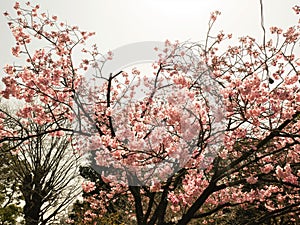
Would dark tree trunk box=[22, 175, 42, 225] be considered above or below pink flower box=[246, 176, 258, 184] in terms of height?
above

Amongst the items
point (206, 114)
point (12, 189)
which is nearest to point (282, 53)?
point (206, 114)

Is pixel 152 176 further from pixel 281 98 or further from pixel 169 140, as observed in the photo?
pixel 281 98

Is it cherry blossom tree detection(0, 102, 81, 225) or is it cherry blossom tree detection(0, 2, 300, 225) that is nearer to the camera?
cherry blossom tree detection(0, 2, 300, 225)

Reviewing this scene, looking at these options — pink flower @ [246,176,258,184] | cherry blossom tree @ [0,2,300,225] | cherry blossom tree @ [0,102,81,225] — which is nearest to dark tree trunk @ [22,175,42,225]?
cherry blossom tree @ [0,102,81,225]

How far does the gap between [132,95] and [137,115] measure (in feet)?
7.86

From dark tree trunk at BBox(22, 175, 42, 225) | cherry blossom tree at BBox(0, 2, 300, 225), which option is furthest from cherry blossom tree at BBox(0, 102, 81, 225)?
cherry blossom tree at BBox(0, 2, 300, 225)

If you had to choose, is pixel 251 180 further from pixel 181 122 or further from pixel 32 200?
pixel 32 200

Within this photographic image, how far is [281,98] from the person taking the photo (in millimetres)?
4840

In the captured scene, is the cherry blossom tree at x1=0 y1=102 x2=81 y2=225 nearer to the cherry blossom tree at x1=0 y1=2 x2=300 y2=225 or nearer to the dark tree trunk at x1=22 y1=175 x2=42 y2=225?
the dark tree trunk at x1=22 y1=175 x2=42 y2=225

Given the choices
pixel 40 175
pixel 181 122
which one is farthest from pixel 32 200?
pixel 181 122

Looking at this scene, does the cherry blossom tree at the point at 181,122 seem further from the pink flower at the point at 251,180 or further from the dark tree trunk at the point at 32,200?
the dark tree trunk at the point at 32,200

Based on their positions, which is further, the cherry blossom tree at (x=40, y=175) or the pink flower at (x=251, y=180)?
the cherry blossom tree at (x=40, y=175)

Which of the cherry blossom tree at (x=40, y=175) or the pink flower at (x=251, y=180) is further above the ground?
the cherry blossom tree at (x=40, y=175)

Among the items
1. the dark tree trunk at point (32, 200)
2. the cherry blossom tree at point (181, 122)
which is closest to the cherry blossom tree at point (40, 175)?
the dark tree trunk at point (32, 200)
